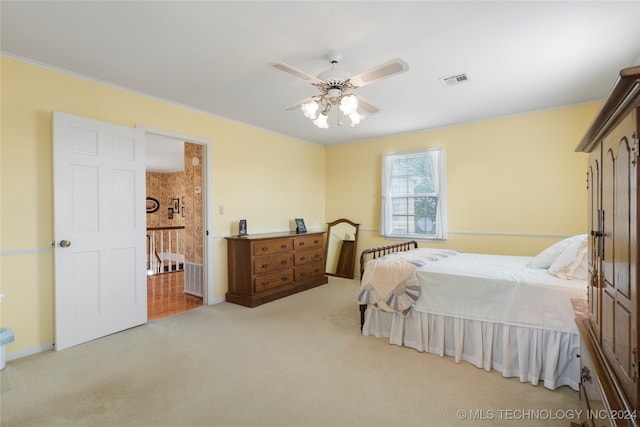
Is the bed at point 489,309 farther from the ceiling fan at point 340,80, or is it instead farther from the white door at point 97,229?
the white door at point 97,229

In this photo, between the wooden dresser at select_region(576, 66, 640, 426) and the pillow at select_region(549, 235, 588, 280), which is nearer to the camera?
the wooden dresser at select_region(576, 66, 640, 426)

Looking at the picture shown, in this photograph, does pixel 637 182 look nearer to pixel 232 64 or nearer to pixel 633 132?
pixel 633 132

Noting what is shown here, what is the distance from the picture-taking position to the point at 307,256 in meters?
4.90

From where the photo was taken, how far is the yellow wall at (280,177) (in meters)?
2.59

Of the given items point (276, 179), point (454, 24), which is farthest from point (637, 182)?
point (276, 179)

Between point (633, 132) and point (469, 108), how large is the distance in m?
3.39

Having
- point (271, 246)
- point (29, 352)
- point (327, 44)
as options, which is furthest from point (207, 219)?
point (327, 44)

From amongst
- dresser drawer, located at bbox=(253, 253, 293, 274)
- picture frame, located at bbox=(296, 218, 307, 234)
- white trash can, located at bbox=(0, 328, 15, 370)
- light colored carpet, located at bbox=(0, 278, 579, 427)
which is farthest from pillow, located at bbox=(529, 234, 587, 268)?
white trash can, located at bbox=(0, 328, 15, 370)

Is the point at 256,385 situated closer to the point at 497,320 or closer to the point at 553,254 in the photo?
the point at 497,320

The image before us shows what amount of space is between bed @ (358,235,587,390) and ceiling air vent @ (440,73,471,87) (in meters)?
1.73

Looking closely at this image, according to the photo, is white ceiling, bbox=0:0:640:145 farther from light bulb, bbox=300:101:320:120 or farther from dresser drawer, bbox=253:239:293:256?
dresser drawer, bbox=253:239:293:256

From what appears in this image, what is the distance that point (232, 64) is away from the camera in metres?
2.70

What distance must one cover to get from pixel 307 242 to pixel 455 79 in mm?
3015

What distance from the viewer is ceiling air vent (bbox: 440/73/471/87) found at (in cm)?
294
